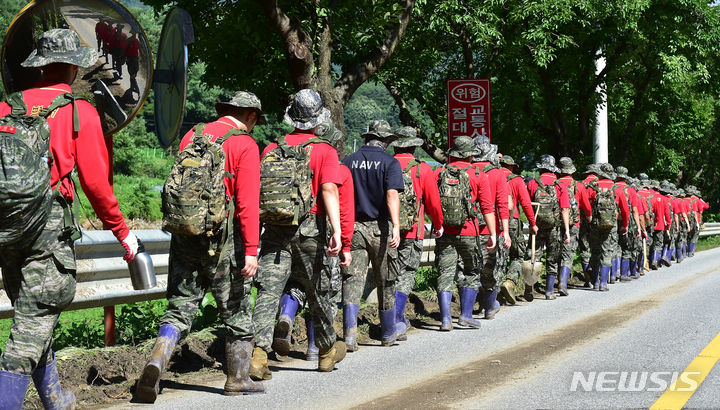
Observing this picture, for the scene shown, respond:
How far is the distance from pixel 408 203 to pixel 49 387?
520 cm

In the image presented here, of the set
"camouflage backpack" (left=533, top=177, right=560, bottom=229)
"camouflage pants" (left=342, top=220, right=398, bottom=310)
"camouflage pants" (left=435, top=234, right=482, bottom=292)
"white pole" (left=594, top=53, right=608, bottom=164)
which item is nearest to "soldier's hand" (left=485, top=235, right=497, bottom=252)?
"camouflage pants" (left=435, top=234, right=482, bottom=292)

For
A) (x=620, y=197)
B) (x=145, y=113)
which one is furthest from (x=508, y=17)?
(x=145, y=113)

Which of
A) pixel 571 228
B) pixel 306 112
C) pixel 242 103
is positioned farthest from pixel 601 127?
pixel 242 103

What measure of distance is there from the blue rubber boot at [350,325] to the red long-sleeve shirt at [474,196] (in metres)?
2.18

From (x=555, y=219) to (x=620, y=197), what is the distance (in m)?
3.28

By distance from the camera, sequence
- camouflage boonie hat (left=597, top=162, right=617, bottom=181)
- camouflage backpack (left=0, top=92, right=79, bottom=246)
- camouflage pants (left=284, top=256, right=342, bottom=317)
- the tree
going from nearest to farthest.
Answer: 1. camouflage backpack (left=0, top=92, right=79, bottom=246)
2. camouflage pants (left=284, top=256, right=342, bottom=317)
3. the tree
4. camouflage boonie hat (left=597, top=162, right=617, bottom=181)

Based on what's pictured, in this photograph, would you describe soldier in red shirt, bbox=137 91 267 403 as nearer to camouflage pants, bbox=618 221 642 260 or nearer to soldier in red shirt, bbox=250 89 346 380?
soldier in red shirt, bbox=250 89 346 380

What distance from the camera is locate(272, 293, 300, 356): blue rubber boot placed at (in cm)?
724

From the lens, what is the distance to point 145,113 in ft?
287

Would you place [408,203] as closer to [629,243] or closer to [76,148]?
[76,148]

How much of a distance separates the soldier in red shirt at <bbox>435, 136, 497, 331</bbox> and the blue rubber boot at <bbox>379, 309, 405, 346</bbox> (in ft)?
4.08

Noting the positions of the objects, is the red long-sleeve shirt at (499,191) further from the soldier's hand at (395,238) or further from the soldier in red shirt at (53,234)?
the soldier in red shirt at (53,234)

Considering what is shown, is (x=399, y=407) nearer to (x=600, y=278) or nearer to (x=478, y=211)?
(x=478, y=211)

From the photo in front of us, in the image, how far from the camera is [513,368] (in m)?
7.57
